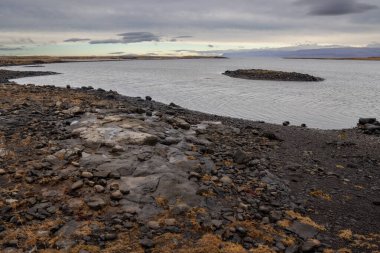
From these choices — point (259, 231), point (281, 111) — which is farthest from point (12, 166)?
point (281, 111)

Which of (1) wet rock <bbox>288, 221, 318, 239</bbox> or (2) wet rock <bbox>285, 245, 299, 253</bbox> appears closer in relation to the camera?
(2) wet rock <bbox>285, 245, 299, 253</bbox>

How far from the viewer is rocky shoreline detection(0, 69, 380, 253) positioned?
990cm

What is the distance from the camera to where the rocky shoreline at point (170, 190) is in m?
9.90

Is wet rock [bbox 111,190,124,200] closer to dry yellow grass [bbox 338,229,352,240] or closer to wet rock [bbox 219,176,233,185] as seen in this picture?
wet rock [bbox 219,176,233,185]

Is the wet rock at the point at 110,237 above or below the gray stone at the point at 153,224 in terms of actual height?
below

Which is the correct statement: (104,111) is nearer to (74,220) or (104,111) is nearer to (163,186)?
(163,186)

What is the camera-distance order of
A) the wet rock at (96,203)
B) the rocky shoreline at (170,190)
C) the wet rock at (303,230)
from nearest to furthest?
the rocky shoreline at (170,190) < the wet rock at (303,230) < the wet rock at (96,203)

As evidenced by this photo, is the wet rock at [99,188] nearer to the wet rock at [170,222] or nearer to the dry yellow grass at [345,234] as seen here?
the wet rock at [170,222]

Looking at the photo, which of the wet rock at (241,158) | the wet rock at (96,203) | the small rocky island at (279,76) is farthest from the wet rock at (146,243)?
the small rocky island at (279,76)

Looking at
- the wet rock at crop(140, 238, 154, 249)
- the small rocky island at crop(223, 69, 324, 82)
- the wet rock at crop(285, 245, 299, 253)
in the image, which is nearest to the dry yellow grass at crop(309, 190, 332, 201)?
the wet rock at crop(285, 245, 299, 253)

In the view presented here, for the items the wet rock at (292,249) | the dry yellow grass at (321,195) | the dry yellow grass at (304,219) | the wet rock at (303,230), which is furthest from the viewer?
the dry yellow grass at (321,195)

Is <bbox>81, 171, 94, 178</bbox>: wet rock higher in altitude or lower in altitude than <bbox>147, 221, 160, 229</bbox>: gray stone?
higher

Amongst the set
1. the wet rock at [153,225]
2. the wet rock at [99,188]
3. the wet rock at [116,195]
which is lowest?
the wet rock at [153,225]

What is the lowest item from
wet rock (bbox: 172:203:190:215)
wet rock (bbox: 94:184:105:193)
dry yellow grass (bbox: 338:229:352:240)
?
dry yellow grass (bbox: 338:229:352:240)
